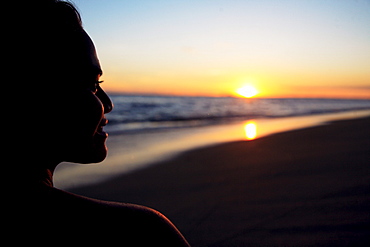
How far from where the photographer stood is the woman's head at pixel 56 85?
73 centimetres

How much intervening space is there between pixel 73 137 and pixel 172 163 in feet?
13.5

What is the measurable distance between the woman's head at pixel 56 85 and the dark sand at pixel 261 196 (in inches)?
66.5

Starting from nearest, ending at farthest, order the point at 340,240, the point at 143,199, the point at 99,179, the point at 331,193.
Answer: the point at 340,240
the point at 331,193
the point at 143,199
the point at 99,179

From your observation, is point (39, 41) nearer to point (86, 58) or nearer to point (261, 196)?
point (86, 58)

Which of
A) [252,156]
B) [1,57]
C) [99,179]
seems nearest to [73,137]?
[1,57]

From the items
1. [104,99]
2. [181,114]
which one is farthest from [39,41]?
[181,114]

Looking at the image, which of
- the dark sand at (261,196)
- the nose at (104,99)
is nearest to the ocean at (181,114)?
the dark sand at (261,196)

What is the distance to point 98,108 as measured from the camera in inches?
32.2

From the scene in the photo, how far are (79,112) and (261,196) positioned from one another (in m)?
2.59

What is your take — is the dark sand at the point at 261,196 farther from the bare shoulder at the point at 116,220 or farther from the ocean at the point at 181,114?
the ocean at the point at 181,114

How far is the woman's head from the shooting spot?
734mm

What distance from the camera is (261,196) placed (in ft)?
9.98

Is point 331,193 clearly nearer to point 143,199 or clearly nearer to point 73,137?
point 143,199

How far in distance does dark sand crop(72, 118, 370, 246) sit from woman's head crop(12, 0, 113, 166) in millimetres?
1688
